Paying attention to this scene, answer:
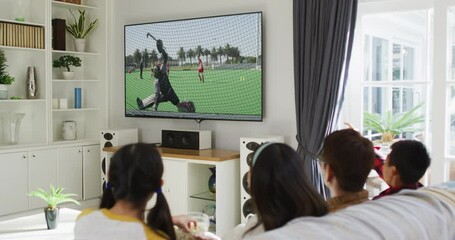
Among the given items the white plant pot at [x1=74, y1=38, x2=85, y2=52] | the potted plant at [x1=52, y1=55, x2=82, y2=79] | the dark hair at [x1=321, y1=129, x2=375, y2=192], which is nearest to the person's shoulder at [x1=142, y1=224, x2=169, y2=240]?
the dark hair at [x1=321, y1=129, x2=375, y2=192]

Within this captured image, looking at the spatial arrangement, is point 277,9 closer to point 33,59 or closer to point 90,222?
point 33,59

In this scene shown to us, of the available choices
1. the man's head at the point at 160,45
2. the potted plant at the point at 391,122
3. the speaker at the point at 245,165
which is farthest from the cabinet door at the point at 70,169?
the potted plant at the point at 391,122

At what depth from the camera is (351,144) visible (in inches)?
86.8

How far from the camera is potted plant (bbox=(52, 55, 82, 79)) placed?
19.8ft

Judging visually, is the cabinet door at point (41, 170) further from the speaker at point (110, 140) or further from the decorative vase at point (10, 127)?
the speaker at point (110, 140)

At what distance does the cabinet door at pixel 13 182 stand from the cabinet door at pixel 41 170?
67 millimetres

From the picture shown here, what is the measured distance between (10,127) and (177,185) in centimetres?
187

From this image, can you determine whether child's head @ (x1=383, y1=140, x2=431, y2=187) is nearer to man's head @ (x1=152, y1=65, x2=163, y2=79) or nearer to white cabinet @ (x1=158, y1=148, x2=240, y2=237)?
white cabinet @ (x1=158, y1=148, x2=240, y2=237)

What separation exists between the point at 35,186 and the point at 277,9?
9.51 ft

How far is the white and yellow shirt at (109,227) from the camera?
1924 millimetres

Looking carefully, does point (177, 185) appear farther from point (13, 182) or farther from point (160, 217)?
point (160, 217)

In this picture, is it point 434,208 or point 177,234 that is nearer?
point 434,208

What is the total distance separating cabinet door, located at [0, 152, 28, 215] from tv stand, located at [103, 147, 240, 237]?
141 centimetres

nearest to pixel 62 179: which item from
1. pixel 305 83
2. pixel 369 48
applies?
pixel 305 83
